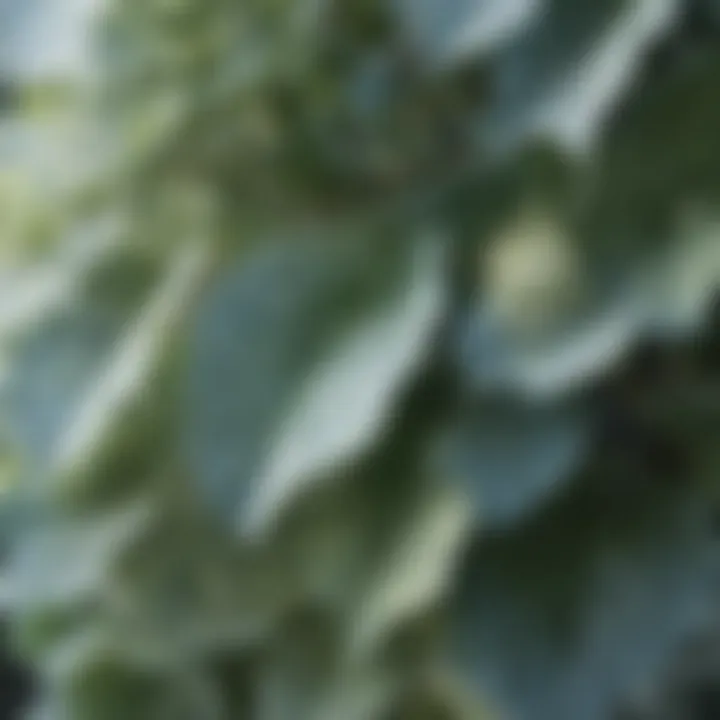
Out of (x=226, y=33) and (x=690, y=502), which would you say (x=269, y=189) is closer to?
(x=226, y=33)

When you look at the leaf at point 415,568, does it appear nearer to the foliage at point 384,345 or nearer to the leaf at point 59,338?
the foliage at point 384,345

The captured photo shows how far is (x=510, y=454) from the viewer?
426mm

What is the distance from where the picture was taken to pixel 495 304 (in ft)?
1.39

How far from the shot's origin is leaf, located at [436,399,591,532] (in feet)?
1.39

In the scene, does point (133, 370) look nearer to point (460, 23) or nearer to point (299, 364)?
point (299, 364)

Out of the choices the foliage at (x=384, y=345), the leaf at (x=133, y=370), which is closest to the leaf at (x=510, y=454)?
the foliage at (x=384, y=345)

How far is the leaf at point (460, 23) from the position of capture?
15.6 inches

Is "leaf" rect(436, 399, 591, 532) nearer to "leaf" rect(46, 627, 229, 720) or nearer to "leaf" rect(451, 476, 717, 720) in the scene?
"leaf" rect(451, 476, 717, 720)

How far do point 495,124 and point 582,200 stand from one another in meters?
0.04

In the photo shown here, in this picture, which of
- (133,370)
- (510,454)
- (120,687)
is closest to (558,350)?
(510,454)

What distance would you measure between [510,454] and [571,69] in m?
0.13

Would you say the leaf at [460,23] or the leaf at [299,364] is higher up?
the leaf at [460,23]

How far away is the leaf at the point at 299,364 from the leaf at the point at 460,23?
0.07 m

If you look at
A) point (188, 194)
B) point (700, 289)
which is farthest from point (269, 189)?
point (700, 289)
